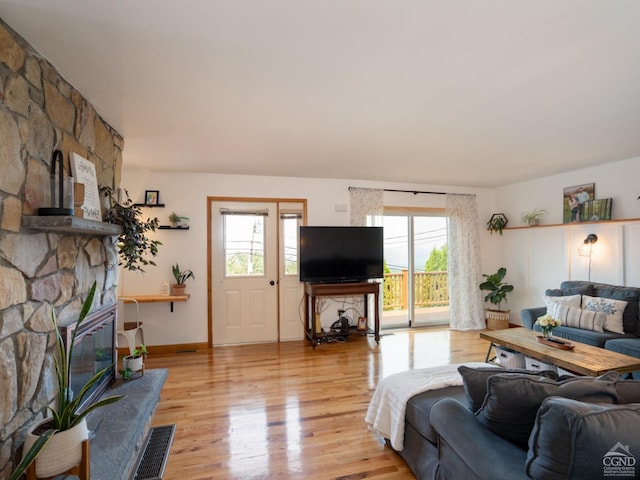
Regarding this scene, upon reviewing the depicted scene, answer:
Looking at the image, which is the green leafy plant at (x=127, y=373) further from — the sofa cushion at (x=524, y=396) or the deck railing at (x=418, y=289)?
the deck railing at (x=418, y=289)

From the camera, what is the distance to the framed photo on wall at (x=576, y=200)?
165 inches

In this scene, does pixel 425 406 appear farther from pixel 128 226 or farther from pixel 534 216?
pixel 534 216

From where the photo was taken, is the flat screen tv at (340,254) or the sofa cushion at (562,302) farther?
the flat screen tv at (340,254)

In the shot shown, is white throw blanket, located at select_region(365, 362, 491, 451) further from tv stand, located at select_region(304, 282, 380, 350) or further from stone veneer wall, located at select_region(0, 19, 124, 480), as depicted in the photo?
tv stand, located at select_region(304, 282, 380, 350)

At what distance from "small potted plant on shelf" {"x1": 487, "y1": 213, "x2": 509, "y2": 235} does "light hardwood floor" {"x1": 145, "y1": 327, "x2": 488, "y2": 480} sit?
2.00 metres

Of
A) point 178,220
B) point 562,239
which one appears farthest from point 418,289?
point 178,220

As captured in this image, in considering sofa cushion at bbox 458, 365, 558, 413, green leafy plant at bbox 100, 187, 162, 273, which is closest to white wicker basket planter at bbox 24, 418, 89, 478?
green leafy plant at bbox 100, 187, 162, 273

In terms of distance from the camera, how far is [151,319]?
4.11 meters

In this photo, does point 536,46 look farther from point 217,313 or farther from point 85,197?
point 217,313

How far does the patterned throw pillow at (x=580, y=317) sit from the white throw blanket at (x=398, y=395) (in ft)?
7.43

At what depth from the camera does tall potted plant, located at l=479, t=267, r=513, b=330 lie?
5.05 meters

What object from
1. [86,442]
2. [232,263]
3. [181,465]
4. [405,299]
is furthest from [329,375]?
[405,299]

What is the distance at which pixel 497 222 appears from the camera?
533cm

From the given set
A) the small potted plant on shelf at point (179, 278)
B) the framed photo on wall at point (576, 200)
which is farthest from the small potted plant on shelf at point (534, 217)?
the small potted plant on shelf at point (179, 278)
